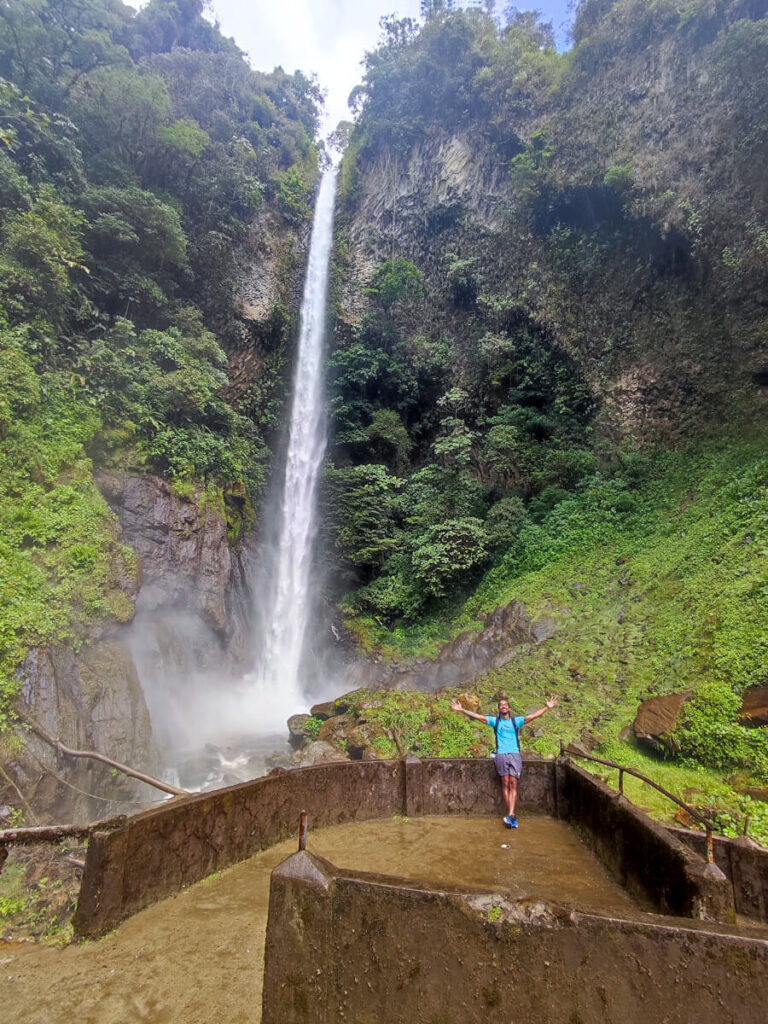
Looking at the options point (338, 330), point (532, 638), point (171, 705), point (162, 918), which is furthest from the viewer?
point (338, 330)

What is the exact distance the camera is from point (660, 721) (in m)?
6.85

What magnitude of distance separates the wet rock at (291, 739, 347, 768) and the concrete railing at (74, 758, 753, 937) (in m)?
3.94

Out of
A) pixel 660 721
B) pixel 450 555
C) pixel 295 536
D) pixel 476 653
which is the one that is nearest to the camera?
pixel 660 721

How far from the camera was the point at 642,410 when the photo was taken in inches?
598

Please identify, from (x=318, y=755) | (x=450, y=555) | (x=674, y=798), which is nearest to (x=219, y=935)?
(x=674, y=798)

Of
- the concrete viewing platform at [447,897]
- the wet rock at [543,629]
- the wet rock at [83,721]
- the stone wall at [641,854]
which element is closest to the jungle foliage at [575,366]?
the wet rock at [543,629]

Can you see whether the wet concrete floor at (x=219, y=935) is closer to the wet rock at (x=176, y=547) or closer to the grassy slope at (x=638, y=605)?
the grassy slope at (x=638, y=605)

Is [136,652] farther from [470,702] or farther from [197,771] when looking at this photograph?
[470,702]

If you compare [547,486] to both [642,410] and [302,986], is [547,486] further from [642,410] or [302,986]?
[302,986]

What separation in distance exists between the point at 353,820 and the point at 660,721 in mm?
4538

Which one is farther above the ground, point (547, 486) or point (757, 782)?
point (547, 486)

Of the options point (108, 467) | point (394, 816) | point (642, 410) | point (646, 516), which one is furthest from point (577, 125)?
point (394, 816)

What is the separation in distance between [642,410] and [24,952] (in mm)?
16844

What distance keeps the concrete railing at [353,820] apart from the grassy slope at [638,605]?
5.52 ft
